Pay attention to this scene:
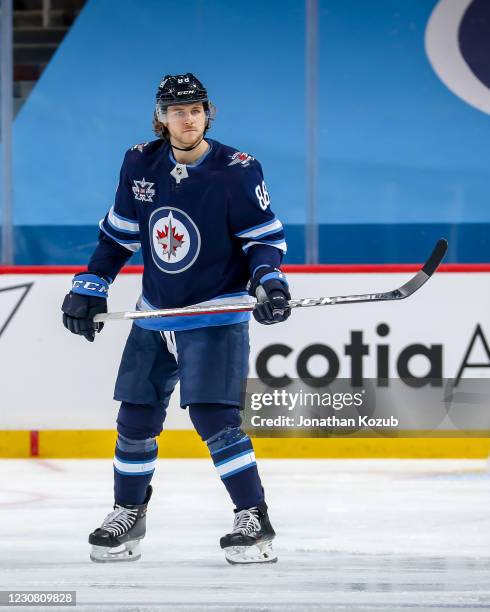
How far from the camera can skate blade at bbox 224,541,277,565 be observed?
302 cm


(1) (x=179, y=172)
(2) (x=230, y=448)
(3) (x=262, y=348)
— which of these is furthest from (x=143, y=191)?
(3) (x=262, y=348)

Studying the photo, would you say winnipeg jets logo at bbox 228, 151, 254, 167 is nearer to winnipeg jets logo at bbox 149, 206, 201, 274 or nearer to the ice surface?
winnipeg jets logo at bbox 149, 206, 201, 274

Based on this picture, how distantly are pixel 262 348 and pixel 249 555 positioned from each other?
1756 millimetres

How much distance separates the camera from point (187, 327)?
10.0 feet

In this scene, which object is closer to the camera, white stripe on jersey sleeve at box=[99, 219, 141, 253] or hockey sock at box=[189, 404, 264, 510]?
hockey sock at box=[189, 404, 264, 510]

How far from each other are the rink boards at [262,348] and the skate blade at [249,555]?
169 cm

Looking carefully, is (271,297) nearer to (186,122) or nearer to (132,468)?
(186,122)

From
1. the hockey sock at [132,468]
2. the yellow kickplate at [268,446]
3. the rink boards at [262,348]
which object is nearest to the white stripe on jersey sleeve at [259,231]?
the hockey sock at [132,468]

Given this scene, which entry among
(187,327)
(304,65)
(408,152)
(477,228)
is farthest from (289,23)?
(187,327)

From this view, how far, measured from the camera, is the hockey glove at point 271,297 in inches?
116

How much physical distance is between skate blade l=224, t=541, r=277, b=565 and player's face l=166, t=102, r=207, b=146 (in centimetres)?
94

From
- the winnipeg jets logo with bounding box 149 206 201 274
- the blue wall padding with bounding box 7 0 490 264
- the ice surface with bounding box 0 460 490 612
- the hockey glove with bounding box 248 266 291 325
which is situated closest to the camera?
the ice surface with bounding box 0 460 490 612

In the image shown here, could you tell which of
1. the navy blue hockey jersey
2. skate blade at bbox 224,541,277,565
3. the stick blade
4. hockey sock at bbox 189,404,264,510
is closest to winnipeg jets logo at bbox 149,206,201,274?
the navy blue hockey jersey

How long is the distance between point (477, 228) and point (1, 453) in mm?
1985
